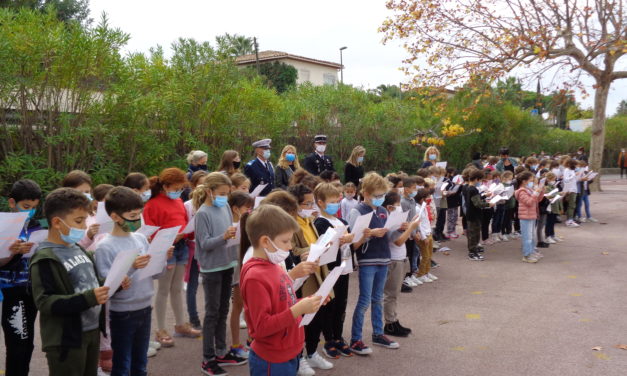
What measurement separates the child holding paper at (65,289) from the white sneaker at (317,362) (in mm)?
2058

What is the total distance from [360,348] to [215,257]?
1.65m

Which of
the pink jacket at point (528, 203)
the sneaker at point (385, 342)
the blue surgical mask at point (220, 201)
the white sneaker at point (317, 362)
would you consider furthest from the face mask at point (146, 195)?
the pink jacket at point (528, 203)

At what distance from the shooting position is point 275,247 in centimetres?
297

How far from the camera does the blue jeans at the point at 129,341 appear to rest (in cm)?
355

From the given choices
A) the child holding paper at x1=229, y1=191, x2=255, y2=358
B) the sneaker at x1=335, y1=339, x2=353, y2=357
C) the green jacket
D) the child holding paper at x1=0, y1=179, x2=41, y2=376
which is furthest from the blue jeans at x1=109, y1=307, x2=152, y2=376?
the sneaker at x1=335, y1=339, x2=353, y2=357

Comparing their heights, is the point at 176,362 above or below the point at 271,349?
below

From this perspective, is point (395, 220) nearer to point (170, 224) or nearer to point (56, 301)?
point (170, 224)

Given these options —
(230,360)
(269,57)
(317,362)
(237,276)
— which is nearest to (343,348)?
(317,362)

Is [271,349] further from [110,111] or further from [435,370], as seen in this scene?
[110,111]

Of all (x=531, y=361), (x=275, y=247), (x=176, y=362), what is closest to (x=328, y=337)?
(x=176, y=362)

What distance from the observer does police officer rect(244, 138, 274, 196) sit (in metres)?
8.31

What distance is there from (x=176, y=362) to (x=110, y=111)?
15.2 feet

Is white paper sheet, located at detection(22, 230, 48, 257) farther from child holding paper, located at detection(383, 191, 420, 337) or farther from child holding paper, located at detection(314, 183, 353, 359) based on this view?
child holding paper, located at detection(383, 191, 420, 337)

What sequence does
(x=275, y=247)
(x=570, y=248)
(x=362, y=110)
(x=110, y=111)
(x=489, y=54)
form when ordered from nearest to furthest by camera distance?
(x=275, y=247) < (x=110, y=111) < (x=570, y=248) < (x=489, y=54) < (x=362, y=110)
